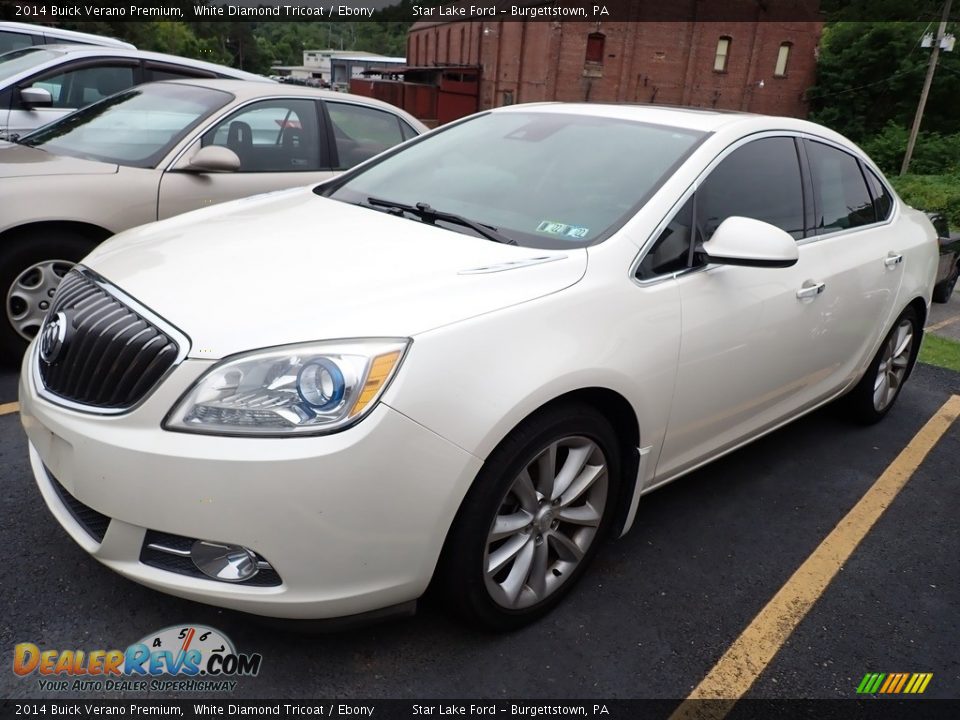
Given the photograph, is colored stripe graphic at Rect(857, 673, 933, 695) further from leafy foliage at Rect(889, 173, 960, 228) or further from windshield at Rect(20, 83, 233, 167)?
leafy foliage at Rect(889, 173, 960, 228)

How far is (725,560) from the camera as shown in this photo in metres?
2.95

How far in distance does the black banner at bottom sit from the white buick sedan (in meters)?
0.28

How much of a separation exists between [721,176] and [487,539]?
164 centimetres

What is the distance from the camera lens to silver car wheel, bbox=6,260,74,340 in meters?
3.89

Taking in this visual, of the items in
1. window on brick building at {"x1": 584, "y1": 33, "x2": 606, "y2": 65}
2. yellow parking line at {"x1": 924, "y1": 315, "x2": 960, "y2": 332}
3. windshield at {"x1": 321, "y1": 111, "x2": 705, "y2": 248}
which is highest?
window on brick building at {"x1": 584, "y1": 33, "x2": 606, "y2": 65}

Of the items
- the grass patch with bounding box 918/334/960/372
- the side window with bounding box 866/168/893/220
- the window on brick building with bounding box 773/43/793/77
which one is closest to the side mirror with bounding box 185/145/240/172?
the side window with bounding box 866/168/893/220

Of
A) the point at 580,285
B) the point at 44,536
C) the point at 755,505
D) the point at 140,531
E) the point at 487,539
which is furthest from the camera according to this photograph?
the point at 755,505

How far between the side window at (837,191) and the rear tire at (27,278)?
145 inches

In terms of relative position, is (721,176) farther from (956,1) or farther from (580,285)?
(956,1)

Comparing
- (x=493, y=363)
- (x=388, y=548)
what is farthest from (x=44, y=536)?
(x=493, y=363)

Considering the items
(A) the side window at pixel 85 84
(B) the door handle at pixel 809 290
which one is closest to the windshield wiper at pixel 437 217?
(B) the door handle at pixel 809 290

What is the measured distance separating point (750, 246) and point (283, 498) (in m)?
1.69

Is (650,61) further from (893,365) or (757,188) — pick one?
(757,188)

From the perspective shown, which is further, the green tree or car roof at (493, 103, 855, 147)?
the green tree
